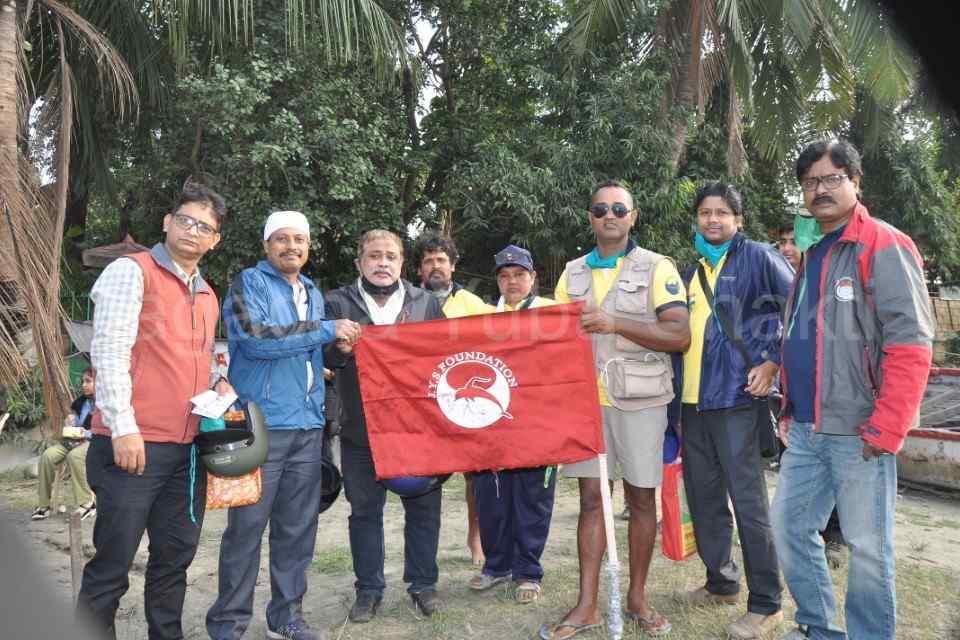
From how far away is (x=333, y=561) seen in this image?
5.62 m

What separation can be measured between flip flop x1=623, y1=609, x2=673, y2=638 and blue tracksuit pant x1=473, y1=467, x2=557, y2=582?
0.90 meters

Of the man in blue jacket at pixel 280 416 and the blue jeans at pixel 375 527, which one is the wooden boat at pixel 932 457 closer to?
the blue jeans at pixel 375 527

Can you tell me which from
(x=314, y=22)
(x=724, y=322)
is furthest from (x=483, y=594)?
→ (x=314, y=22)

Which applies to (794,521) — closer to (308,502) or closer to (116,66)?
(308,502)

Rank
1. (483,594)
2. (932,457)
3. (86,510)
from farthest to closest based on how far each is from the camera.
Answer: (932,457)
(86,510)
(483,594)

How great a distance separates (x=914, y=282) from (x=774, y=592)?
1833mm

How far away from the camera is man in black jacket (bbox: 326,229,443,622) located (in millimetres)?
4492

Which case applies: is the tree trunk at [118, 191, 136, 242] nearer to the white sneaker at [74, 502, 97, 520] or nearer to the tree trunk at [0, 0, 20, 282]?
the white sneaker at [74, 502, 97, 520]

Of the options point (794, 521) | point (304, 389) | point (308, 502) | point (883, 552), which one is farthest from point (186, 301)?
point (883, 552)

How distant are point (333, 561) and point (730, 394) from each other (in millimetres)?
3159

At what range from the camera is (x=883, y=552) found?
129 inches

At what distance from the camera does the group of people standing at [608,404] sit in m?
3.36

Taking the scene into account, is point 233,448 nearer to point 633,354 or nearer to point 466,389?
point 466,389

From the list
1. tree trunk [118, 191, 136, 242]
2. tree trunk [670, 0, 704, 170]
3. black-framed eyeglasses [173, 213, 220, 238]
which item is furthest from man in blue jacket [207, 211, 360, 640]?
tree trunk [118, 191, 136, 242]
